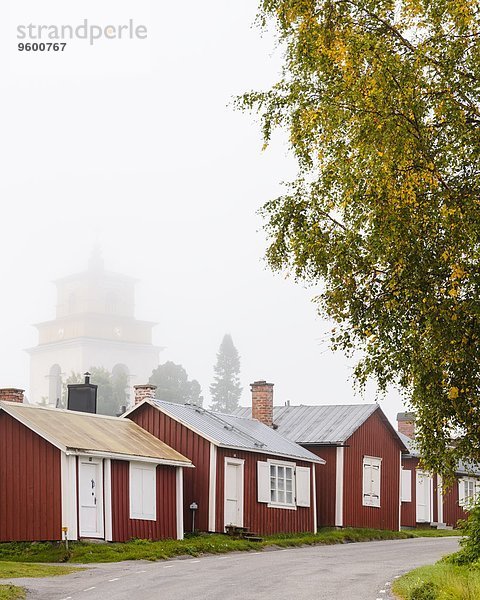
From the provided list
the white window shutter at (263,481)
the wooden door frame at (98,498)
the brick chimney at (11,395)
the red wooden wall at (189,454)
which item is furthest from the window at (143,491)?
the white window shutter at (263,481)

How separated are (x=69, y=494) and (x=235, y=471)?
845 cm

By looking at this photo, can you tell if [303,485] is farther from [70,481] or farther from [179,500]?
[70,481]

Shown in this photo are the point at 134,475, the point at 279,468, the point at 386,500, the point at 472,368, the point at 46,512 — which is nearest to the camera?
the point at 472,368

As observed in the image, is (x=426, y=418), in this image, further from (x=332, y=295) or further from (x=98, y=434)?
(x=98, y=434)

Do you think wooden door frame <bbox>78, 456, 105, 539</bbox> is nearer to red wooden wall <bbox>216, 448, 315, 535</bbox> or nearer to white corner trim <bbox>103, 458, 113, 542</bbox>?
white corner trim <bbox>103, 458, 113, 542</bbox>

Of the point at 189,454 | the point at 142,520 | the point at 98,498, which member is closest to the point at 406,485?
the point at 189,454

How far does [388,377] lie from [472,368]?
1.51m

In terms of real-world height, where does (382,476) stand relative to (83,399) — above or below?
below

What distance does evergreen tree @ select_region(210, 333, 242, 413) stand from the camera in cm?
13062

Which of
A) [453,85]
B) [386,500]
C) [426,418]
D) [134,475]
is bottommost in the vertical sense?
[386,500]

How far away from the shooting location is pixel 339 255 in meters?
18.4

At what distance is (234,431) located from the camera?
38.1 m

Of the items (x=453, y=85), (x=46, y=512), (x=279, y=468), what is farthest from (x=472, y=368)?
(x=279, y=468)

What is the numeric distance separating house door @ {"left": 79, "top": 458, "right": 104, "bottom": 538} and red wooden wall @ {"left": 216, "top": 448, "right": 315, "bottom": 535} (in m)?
5.77
